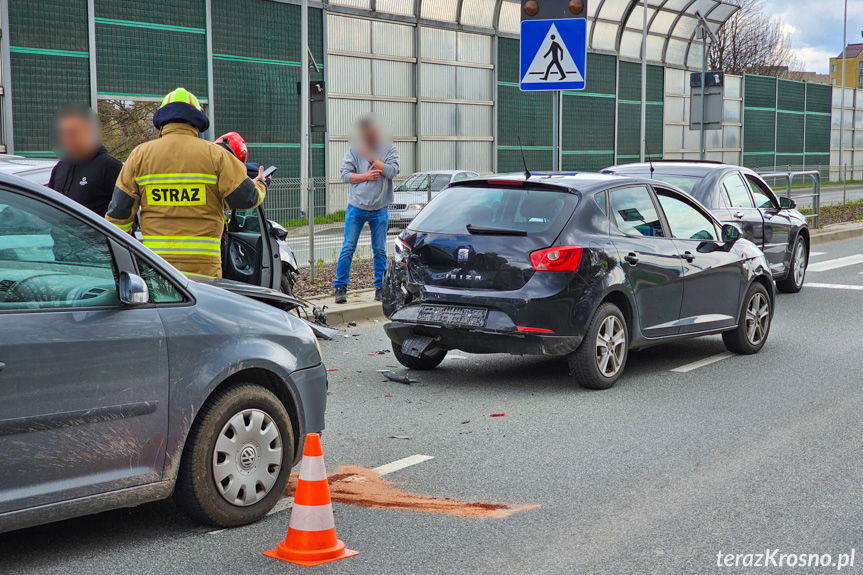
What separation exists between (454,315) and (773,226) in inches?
267

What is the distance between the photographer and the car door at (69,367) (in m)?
3.65

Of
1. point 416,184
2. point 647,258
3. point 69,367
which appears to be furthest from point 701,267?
point 416,184

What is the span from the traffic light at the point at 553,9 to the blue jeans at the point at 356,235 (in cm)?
287

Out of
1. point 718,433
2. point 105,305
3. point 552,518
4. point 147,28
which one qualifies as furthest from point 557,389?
point 147,28

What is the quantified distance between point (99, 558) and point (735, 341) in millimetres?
6237

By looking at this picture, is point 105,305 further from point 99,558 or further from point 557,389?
point 557,389

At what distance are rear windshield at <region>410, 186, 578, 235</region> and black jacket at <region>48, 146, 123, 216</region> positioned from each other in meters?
2.19

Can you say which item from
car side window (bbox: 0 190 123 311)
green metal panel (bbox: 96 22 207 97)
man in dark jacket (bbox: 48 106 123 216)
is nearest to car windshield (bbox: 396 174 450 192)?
man in dark jacket (bbox: 48 106 123 216)

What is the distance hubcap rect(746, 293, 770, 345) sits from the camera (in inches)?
354

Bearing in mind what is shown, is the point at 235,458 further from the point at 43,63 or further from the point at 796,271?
the point at 43,63

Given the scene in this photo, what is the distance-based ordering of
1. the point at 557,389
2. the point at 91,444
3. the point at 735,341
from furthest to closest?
the point at 735,341, the point at 557,389, the point at 91,444

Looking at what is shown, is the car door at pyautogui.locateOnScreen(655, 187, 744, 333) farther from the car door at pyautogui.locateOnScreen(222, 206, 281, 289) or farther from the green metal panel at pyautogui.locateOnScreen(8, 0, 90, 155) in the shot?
the green metal panel at pyautogui.locateOnScreen(8, 0, 90, 155)

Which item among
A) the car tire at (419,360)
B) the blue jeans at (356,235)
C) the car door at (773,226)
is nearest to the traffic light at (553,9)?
the blue jeans at (356,235)

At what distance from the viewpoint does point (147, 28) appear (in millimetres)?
21406
